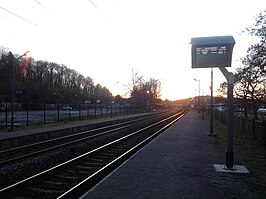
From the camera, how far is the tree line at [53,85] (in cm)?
8212

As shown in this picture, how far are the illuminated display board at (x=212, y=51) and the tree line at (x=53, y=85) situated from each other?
54.4 meters

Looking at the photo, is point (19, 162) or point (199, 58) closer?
point (199, 58)

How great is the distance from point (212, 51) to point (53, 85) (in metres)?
112

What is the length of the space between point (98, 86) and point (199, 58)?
15070cm

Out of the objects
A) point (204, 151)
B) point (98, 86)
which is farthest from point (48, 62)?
point (204, 151)

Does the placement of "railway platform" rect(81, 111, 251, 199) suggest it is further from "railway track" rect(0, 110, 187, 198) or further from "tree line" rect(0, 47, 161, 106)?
"tree line" rect(0, 47, 161, 106)

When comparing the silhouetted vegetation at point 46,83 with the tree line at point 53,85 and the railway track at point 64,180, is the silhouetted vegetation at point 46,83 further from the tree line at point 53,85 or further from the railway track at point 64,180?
the railway track at point 64,180

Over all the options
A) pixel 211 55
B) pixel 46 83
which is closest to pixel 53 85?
pixel 46 83

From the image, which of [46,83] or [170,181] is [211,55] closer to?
[170,181]

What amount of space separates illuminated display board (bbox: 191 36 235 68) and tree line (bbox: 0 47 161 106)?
5439cm

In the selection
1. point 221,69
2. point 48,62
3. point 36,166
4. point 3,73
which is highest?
point 48,62

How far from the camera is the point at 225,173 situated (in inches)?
371

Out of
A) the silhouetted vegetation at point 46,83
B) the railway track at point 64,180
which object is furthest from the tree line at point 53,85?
the railway track at point 64,180

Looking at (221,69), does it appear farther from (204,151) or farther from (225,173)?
(204,151)
